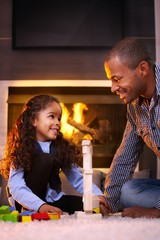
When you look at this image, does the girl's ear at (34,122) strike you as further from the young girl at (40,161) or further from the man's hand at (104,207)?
the man's hand at (104,207)

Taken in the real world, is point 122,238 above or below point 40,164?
below

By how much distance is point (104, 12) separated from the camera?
361 centimetres

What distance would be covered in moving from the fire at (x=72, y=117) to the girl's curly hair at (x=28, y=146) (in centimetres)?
113

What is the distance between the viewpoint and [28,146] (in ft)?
7.18

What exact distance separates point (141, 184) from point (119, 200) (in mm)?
119

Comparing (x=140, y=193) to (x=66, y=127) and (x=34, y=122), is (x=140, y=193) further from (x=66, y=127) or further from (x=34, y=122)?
(x=66, y=127)

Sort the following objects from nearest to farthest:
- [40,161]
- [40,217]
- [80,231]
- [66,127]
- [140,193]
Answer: [80,231] < [40,217] < [140,193] < [40,161] < [66,127]

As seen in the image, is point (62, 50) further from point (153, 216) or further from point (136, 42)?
point (153, 216)

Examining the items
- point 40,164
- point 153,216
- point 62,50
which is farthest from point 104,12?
point 153,216

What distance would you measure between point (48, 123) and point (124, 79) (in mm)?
567

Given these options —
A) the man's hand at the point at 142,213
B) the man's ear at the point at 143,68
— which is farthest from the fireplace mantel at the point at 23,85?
the man's hand at the point at 142,213

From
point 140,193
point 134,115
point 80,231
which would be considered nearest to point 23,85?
point 134,115

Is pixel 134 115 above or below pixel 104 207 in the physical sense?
above

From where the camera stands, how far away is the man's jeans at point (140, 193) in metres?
1.87
